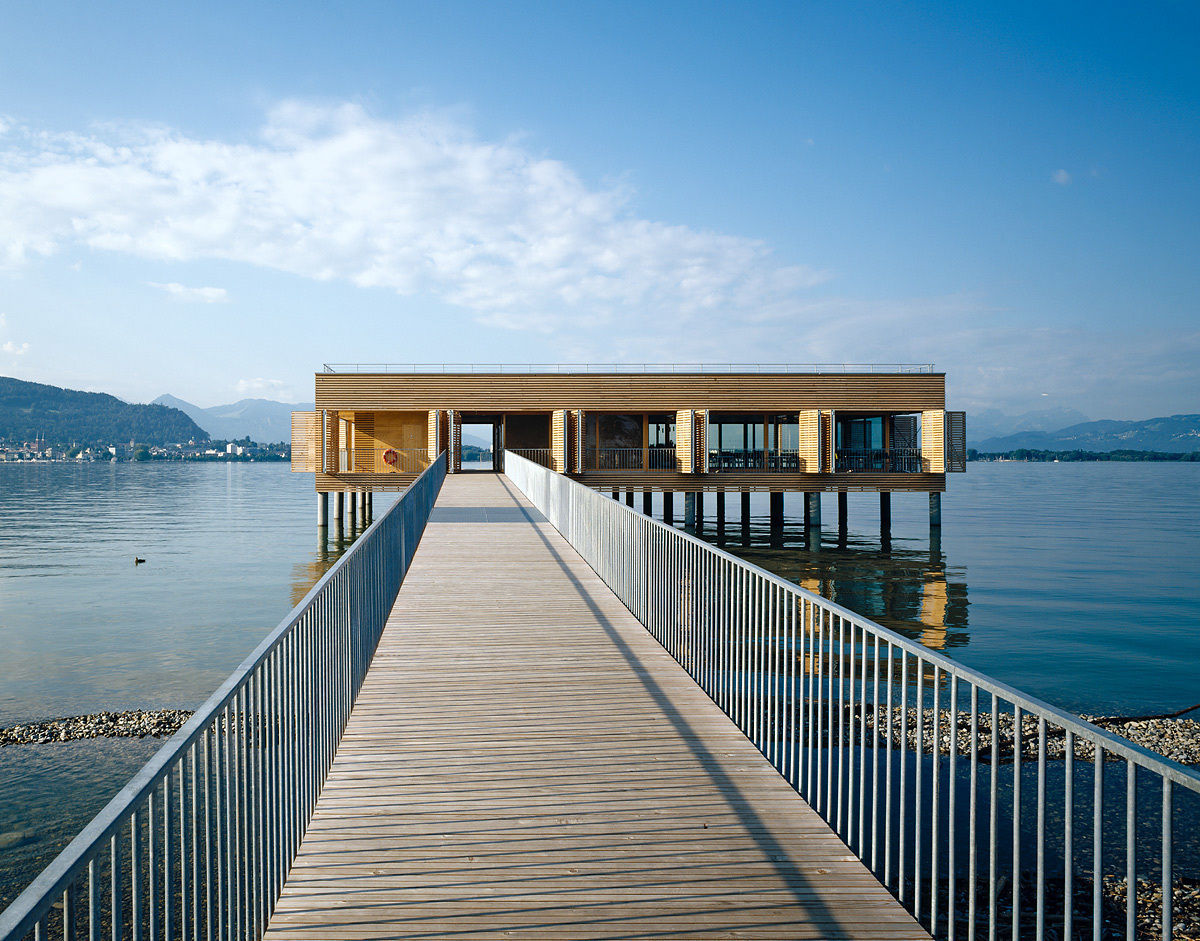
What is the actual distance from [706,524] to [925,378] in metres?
13.2

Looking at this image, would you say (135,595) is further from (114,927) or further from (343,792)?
(114,927)

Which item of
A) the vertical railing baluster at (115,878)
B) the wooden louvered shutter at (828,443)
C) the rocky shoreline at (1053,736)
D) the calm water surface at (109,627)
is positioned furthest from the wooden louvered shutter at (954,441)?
the vertical railing baluster at (115,878)

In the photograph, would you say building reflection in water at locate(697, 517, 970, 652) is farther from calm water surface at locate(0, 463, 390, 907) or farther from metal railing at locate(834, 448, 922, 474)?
calm water surface at locate(0, 463, 390, 907)

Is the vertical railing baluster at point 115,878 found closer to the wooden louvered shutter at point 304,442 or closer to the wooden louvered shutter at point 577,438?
the wooden louvered shutter at point 577,438

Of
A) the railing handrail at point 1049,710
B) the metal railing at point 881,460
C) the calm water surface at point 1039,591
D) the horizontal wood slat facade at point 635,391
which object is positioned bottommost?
the calm water surface at point 1039,591

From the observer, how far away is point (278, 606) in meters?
20.1

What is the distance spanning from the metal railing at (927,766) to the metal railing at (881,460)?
23555mm

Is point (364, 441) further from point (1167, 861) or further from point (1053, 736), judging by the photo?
point (1167, 861)

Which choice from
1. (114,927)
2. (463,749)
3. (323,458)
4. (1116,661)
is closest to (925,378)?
(1116,661)

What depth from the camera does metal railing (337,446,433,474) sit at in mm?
33869

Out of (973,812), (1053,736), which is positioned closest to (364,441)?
(1053,736)

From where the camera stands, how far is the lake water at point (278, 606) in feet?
33.0

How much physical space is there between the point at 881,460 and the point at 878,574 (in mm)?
9787

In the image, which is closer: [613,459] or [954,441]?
[954,441]
